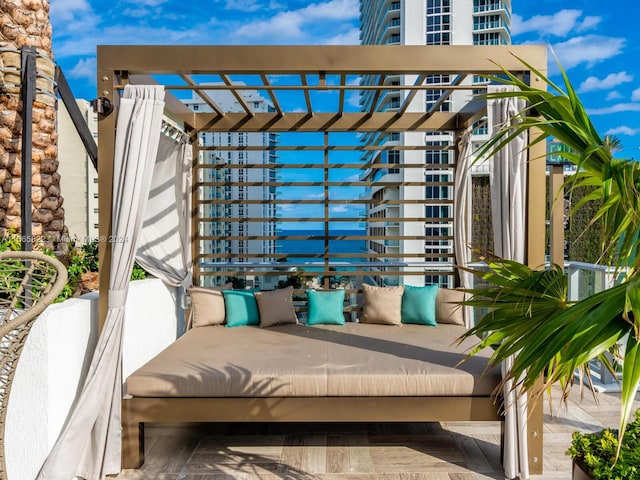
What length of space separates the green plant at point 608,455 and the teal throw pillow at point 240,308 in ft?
9.53

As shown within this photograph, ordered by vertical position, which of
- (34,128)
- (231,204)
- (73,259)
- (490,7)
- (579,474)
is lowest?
(579,474)

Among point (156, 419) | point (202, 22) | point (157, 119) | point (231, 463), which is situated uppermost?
point (202, 22)

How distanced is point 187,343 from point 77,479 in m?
1.10

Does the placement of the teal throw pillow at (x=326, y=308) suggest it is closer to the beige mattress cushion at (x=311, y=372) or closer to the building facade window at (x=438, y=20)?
the beige mattress cushion at (x=311, y=372)

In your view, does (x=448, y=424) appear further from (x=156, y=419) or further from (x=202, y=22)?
(x=202, y=22)

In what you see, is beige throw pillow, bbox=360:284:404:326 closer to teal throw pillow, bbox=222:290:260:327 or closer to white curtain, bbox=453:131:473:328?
white curtain, bbox=453:131:473:328

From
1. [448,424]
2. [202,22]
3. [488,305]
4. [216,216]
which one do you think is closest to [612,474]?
[488,305]

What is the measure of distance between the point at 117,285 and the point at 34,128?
1.58 meters

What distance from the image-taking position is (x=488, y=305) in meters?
1.67

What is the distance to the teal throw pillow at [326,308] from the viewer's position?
4.11 m

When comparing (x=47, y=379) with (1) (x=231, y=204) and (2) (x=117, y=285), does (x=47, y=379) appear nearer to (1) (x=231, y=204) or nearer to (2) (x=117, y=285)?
(2) (x=117, y=285)

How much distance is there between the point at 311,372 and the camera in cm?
273

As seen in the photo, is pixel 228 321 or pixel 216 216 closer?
pixel 228 321

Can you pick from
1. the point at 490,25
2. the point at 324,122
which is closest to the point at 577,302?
the point at 324,122
